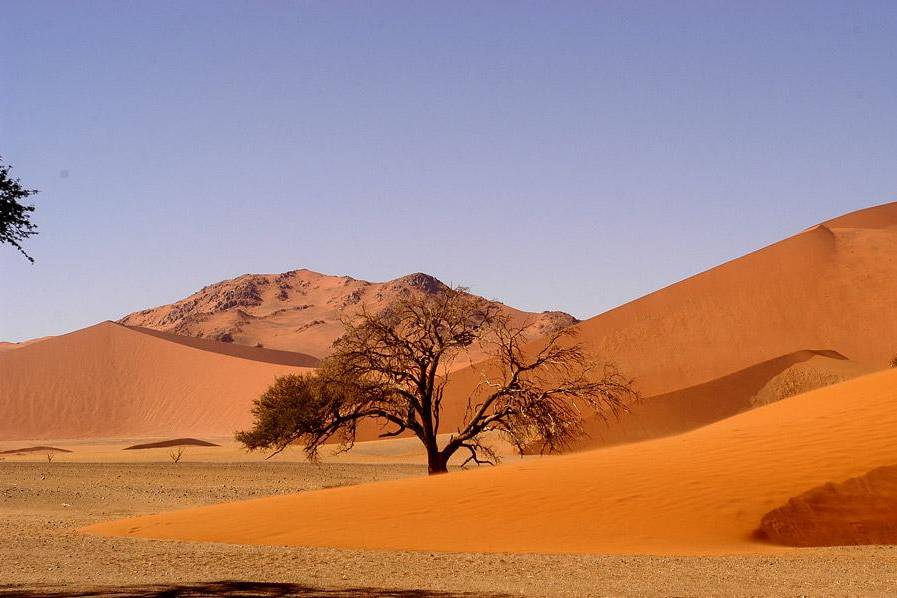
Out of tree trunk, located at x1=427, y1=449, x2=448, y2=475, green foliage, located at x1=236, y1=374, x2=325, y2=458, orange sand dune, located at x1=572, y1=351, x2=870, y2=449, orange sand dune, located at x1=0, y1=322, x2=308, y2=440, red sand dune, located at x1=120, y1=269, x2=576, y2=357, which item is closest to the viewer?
tree trunk, located at x1=427, y1=449, x2=448, y2=475

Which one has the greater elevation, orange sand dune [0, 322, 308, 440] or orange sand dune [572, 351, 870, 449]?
orange sand dune [0, 322, 308, 440]

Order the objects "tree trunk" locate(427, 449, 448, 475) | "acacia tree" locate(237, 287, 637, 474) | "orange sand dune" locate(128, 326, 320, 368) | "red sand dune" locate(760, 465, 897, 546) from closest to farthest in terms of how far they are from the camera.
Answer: "red sand dune" locate(760, 465, 897, 546) < "acacia tree" locate(237, 287, 637, 474) < "tree trunk" locate(427, 449, 448, 475) < "orange sand dune" locate(128, 326, 320, 368)

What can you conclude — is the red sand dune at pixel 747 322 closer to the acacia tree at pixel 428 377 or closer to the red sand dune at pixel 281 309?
the acacia tree at pixel 428 377

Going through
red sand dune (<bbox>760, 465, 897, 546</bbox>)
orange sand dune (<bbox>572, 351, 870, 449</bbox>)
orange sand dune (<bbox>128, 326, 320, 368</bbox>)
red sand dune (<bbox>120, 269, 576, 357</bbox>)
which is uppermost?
red sand dune (<bbox>120, 269, 576, 357</bbox>)

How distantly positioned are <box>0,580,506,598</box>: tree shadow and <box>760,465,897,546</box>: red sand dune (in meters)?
6.41

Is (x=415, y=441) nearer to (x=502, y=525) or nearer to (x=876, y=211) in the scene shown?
(x=502, y=525)

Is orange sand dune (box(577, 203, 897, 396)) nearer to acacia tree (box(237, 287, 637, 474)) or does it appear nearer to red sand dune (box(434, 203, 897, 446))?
red sand dune (box(434, 203, 897, 446))

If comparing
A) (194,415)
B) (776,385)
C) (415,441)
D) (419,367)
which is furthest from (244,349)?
(419,367)

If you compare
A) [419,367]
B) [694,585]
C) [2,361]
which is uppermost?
[2,361]

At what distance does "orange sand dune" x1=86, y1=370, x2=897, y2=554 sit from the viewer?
15.9m

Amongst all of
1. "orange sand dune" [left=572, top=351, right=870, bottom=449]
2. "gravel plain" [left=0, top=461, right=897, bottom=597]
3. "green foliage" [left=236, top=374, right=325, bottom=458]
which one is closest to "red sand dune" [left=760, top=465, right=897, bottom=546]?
"gravel plain" [left=0, top=461, right=897, bottom=597]

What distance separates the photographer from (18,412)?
82625 millimetres

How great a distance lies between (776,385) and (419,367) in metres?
23.1

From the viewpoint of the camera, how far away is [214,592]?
11.2 metres
